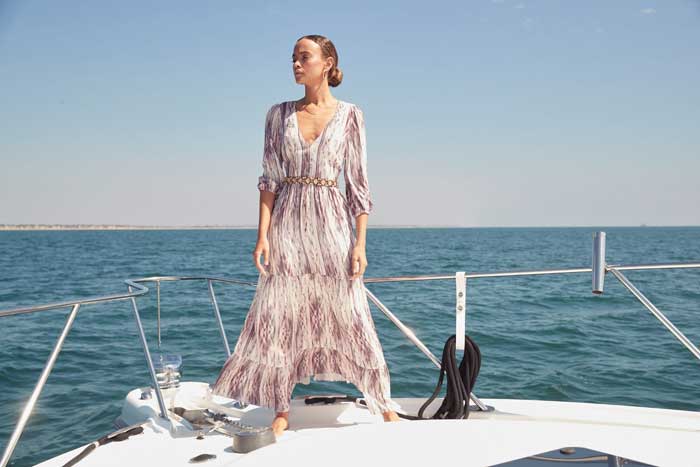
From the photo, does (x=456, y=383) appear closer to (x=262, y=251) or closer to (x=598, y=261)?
(x=598, y=261)

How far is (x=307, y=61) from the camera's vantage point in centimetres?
211

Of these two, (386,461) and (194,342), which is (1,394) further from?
(386,461)

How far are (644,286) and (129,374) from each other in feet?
42.8

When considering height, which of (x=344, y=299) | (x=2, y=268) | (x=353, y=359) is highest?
(x=344, y=299)

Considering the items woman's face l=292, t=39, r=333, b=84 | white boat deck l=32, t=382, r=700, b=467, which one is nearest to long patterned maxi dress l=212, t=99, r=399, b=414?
woman's face l=292, t=39, r=333, b=84

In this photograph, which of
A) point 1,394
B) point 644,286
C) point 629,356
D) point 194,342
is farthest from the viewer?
point 644,286

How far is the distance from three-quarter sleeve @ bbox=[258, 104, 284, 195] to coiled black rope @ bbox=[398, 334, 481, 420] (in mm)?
918

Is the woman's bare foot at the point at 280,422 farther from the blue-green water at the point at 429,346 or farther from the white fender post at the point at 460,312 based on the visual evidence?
the blue-green water at the point at 429,346

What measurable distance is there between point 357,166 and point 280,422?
0.99 m

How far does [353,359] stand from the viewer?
2.14m

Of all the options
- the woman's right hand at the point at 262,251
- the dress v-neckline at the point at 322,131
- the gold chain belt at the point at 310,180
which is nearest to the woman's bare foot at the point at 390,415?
the woman's right hand at the point at 262,251

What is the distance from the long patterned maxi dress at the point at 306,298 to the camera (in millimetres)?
2113

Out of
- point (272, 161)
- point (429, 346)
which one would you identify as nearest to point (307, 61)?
point (272, 161)

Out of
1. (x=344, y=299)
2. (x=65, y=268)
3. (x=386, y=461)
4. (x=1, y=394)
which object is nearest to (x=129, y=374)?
(x=1, y=394)
